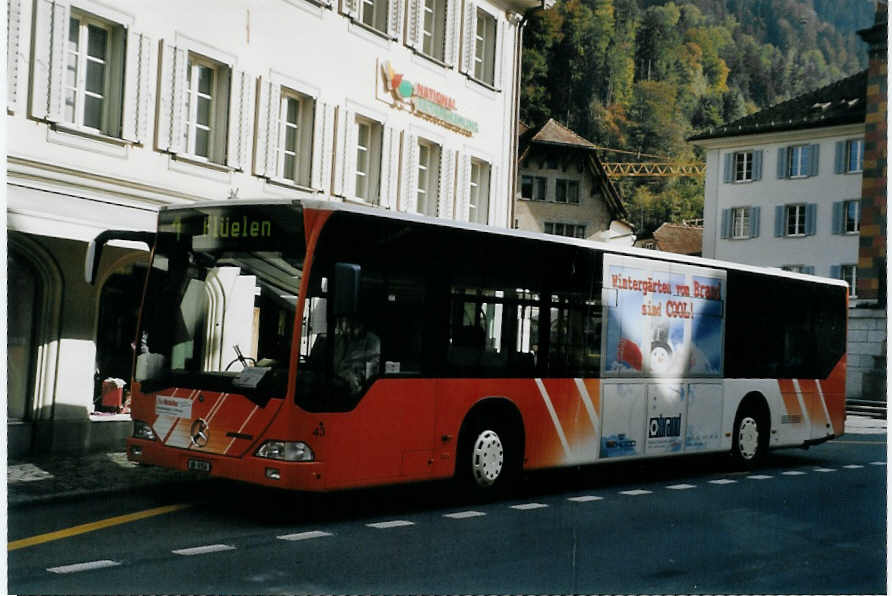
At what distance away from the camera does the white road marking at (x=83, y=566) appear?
296 inches

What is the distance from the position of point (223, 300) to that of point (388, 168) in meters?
9.60

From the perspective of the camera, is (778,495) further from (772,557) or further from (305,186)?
(305,186)

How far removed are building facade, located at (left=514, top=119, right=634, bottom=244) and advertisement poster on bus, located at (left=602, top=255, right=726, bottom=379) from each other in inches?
18.6

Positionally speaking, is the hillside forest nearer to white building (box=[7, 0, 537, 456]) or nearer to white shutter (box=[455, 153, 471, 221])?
white building (box=[7, 0, 537, 456])

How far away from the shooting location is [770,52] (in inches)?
472

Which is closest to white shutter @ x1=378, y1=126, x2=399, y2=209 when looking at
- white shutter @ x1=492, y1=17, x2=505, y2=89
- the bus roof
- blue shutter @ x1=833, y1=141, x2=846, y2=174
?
white shutter @ x1=492, y1=17, x2=505, y2=89

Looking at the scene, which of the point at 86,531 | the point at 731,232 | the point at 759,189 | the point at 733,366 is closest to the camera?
the point at 86,531

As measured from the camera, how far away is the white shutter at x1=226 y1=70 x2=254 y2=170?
52.7 feet

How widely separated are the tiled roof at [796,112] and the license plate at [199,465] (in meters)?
6.24

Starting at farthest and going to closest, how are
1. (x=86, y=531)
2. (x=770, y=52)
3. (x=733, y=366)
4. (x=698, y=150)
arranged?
(x=733, y=366) < (x=698, y=150) < (x=770, y=52) < (x=86, y=531)

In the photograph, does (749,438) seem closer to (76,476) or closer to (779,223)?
(779,223)

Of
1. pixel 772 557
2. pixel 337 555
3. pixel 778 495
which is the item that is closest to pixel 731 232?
pixel 778 495

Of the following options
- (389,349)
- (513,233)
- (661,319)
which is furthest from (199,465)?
(661,319)

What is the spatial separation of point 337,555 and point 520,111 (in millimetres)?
14675
